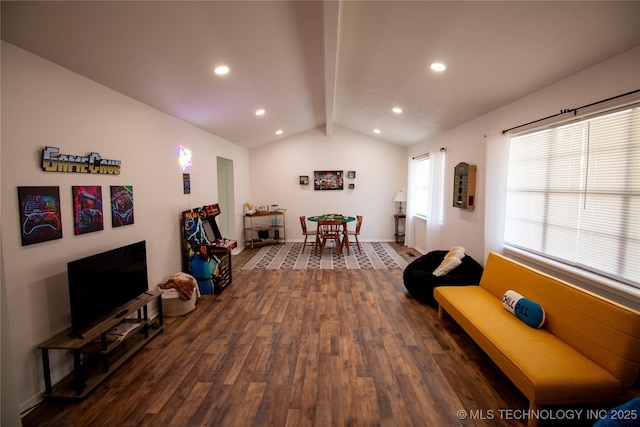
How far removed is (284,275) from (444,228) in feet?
9.87

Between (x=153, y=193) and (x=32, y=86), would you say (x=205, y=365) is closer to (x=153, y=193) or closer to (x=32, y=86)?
(x=153, y=193)

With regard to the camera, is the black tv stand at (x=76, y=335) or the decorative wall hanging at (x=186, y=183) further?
the decorative wall hanging at (x=186, y=183)

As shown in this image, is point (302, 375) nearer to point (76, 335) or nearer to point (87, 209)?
point (76, 335)

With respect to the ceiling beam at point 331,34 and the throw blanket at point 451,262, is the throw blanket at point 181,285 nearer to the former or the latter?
the ceiling beam at point 331,34

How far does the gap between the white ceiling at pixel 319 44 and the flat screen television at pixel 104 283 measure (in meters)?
1.57

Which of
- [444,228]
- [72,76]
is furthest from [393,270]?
[72,76]

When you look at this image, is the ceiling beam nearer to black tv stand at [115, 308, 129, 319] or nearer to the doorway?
black tv stand at [115, 308, 129, 319]

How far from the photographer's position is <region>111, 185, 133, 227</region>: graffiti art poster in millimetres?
2660

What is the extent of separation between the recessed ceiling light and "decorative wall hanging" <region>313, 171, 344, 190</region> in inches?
178

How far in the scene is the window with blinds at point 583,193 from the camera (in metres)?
1.99

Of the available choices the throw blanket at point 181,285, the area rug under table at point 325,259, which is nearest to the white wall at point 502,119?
the area rug under table at point 325,259

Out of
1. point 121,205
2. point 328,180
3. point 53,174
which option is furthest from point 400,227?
point 53,174

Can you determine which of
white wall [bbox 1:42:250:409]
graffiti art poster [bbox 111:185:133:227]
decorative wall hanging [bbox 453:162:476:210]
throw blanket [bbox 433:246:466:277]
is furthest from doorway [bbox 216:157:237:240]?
decorative wall hanging [bbox 453:162:476:210]

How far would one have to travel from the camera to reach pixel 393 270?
4934 millimetres
